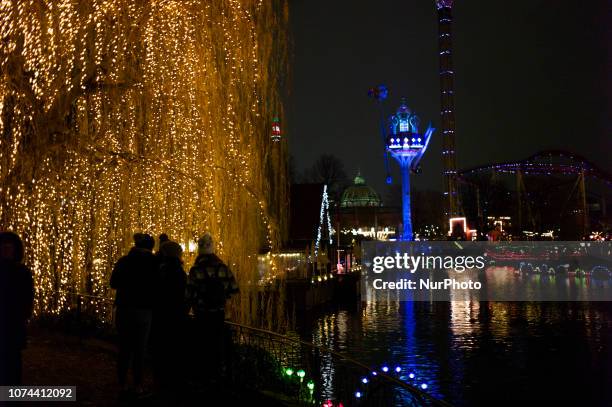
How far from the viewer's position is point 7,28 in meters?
10.5

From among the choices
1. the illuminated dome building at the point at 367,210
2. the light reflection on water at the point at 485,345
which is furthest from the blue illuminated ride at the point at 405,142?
the light reflection on water at the point at 485,345

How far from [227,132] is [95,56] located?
233cm

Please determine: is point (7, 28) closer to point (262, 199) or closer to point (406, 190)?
point (262, 199)

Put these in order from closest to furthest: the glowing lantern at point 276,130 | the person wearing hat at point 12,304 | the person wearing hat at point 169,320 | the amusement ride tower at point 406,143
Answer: the person wearing hat at point 12,304 → the person wearing hat at point 169,320 → the glowing lantern at point 276,130 → the amusement ride tower at point 406,143

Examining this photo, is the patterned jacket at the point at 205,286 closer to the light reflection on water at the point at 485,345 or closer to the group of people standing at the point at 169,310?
the group of people standing at the point at 169,310

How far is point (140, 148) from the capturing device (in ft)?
40.2

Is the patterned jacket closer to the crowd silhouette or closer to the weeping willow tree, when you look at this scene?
the crowd silhouette

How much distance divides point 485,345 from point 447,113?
2566 inches

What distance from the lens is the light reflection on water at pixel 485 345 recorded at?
40.0 feet

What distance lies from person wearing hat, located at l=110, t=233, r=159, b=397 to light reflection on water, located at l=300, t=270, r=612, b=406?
3.00 metres

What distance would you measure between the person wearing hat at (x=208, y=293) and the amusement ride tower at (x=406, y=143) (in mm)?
78728

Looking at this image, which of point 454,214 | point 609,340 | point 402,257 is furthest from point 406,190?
point 609,340

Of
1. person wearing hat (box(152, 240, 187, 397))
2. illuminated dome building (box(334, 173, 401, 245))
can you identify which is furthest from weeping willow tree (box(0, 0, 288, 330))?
illuminated dome building (box(334, 173, 401, 245))

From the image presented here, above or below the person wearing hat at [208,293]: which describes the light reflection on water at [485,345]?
below
